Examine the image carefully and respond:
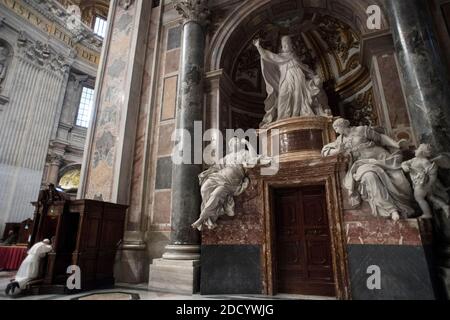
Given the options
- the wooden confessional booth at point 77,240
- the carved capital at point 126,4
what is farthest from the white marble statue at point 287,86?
the carved capital at point 126,4

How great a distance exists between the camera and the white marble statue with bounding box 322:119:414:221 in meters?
3.57

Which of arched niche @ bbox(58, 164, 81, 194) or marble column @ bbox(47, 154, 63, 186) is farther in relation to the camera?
arched niche @ bbox(58, 164, 81, 194)

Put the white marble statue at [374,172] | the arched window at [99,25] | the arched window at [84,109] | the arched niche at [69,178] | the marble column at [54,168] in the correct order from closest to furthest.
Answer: the white marble statue at [374,172] → the marble column at [54,168] → the arched niche at [69,178] → the arched window at [84,109] → the arched window at [99,25]

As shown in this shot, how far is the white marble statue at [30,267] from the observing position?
4.31 metres

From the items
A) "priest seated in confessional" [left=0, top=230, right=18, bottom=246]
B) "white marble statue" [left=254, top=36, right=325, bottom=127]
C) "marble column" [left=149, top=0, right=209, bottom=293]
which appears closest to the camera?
"marble column" [left=149, top=0, right=209, bottom=293]

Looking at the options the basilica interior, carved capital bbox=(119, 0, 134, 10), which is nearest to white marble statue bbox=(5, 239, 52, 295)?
the basilica interior

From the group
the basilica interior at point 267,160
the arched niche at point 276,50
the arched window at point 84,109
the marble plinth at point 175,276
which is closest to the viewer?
the basilica interior at point 267,160

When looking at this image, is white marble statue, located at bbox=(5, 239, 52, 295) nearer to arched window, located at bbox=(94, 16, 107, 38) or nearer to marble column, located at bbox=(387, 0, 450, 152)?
marble column, located at bbox=(387, 0, 450, 152)

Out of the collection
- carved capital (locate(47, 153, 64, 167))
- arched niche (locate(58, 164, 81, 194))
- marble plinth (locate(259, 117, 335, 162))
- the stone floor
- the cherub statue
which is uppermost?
carved capital (locate(47, 153, 64, 167))

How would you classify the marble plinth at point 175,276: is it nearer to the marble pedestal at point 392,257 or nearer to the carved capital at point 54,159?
the marble pedestal at point 392,257

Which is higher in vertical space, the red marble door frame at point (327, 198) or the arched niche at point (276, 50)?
the arched niche at point (276, 50)

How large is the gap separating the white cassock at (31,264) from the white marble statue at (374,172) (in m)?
4.87

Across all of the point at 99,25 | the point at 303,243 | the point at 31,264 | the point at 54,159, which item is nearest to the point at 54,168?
the point at 54,159

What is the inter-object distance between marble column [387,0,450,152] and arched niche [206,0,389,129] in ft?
3.99
